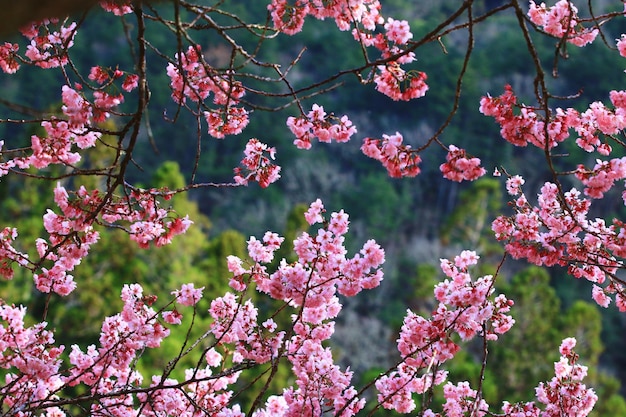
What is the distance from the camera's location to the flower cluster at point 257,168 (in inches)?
139

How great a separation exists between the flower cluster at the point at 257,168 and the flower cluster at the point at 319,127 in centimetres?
14

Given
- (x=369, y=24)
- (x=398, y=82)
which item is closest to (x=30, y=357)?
(x=398, y=82)

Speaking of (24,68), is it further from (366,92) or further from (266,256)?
(266,256)

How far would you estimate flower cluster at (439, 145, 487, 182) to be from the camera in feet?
9.90

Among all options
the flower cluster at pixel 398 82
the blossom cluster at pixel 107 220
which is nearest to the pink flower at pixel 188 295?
the blossom cluster at pixel 107 220

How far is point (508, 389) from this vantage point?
1684 cm

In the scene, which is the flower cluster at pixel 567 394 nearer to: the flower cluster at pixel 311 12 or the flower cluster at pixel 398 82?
the flower cluster at pixel 398 82

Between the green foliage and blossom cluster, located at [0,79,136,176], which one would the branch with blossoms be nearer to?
blossom cluster, located at [0,79,136,176]

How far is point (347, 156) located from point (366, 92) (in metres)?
4.52

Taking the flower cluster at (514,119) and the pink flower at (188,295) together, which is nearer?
the flower cluster at (514,119)

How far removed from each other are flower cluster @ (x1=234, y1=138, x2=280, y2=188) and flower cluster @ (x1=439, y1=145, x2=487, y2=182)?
2.51 ft

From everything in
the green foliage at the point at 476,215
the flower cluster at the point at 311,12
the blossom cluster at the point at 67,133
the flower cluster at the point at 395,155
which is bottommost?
the flower cluster at the point at 395,155

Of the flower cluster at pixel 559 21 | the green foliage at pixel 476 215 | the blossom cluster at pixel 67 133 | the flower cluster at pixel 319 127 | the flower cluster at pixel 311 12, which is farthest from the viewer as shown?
the green foliage at pixel 476 215

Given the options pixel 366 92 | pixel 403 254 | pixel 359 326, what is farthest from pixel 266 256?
pixel 366 92
